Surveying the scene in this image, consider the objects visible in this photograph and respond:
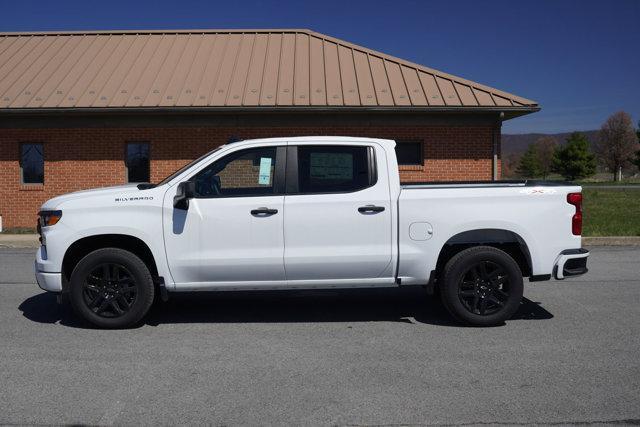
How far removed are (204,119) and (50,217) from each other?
972 centimetres

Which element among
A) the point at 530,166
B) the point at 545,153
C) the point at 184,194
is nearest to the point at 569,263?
the point at 184,194

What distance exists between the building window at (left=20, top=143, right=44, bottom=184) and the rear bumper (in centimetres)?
1359

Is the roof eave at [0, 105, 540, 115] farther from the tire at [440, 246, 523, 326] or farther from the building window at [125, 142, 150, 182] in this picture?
the tire at [440, 246, 523, 326]

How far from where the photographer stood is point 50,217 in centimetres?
635

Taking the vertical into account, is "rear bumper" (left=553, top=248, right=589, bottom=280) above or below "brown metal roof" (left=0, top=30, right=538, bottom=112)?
below

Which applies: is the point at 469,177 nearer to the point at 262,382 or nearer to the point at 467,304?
the point at 467,304

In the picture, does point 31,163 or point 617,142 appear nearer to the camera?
point 31,163

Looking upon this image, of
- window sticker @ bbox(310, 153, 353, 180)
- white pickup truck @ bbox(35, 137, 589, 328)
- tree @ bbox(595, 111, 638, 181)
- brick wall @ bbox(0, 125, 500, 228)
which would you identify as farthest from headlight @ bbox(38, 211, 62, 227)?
tree @ bbox(595, 111, 638, 181)

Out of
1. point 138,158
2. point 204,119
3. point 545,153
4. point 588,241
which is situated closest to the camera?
point 588,241

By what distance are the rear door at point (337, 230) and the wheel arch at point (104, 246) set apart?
143 centimetres

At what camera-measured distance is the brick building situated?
1524cm

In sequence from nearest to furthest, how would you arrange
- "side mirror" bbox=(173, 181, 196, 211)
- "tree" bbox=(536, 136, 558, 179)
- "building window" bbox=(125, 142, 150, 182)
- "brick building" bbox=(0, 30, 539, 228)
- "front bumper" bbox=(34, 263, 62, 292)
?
"side mirror" bbox=(173, 181, 196, 211), "front bumper" bbox=(34, 263, 62, 292), "brick building" bbox=(0, 30, 539, 228), "building window" bbox=(125, 142, 150, 182), "tree" bbox=(536, 136, 558, 179)

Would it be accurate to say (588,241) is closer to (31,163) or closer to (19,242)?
(19,242)

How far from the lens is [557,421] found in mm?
4043
